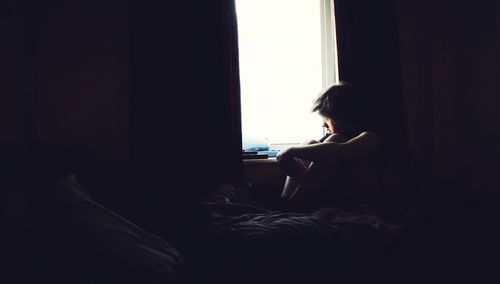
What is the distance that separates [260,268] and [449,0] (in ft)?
9.20

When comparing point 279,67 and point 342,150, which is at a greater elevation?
point 279,67

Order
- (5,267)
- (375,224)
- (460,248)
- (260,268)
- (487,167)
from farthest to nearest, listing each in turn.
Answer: (487,167) → (375,224) → (260,268) → (5,267) → (460,248)

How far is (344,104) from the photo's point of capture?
1730 millimetres

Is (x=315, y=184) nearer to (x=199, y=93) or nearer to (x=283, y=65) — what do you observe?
(x=199, y=93)

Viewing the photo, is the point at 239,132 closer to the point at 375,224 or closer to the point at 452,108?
the point at 375,224

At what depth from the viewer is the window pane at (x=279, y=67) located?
→ 282 centimetres

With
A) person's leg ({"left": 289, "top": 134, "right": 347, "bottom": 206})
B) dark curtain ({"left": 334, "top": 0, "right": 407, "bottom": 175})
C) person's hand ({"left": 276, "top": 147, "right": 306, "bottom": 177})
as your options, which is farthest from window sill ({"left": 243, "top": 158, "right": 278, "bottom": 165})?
person's leg ({"left": 289, "top": 134, "right": 347, "bottom": 206})

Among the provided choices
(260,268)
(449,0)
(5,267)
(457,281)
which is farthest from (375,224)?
(449,0)

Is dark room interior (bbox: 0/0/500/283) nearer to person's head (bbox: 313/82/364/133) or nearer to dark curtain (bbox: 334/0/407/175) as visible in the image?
dark curtain (bbox: 334/0/407/175)

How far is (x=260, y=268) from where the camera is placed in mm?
923

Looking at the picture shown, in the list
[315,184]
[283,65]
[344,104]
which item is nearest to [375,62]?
[283,65]

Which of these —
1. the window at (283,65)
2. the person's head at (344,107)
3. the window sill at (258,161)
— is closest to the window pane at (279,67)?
the window at (283,65)

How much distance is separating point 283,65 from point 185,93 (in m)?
0.84

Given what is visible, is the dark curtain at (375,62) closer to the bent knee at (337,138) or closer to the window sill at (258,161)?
the window sill at (258,161)
